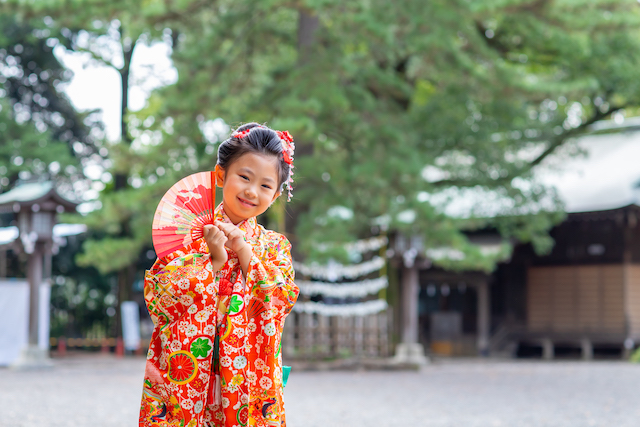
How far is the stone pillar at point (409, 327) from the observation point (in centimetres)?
1267

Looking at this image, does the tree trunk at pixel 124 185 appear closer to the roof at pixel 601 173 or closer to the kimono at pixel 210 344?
the roof at pixel 601 173

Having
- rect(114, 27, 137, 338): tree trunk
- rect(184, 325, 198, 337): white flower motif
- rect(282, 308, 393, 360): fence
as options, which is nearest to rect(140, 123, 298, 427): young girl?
rect(184, 325, 198, 337): white flower motif

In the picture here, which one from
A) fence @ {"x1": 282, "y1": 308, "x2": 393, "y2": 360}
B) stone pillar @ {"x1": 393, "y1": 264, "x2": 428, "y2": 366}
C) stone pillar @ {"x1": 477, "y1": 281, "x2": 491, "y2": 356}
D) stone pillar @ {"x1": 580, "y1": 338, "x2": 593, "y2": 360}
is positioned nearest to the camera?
fence @ {"x1": 282, "y1": 308, "x2": 393, "y2": 360}

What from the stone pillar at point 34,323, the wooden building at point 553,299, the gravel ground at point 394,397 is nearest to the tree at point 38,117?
the stone pillar at point 34,323

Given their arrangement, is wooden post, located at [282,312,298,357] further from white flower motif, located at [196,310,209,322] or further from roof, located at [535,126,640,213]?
white flower motif, located at [196,310,209,322]

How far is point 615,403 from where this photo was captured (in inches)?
302

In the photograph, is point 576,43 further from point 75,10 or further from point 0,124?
point 0,124

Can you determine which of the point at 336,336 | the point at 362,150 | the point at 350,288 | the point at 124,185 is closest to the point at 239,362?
the point at 362,150

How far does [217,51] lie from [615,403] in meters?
7.00

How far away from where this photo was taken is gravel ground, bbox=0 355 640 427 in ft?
20.1

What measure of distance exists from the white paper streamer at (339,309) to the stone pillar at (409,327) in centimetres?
44

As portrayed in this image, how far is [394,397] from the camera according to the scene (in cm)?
813

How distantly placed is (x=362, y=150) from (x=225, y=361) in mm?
7920

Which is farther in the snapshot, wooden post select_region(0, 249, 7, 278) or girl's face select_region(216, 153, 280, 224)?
wooden post select_region(0, 249, 7, 278)
